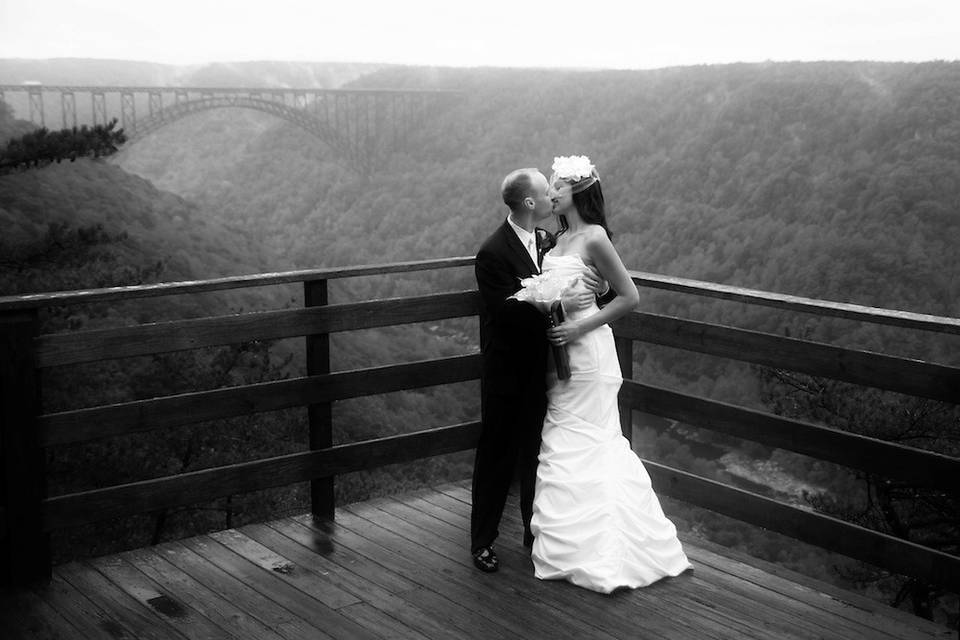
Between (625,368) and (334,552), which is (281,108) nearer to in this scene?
(625,368)

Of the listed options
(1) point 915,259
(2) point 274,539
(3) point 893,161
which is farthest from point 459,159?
(2) point 274,539

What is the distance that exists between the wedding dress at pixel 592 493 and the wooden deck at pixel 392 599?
0.07 m

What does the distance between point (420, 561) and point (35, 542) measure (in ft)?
4.04

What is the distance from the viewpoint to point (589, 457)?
3344 mm

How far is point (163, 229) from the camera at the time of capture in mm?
34562

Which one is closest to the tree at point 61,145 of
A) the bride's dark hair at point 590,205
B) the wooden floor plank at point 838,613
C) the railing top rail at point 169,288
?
the railing top rail at point 169,288

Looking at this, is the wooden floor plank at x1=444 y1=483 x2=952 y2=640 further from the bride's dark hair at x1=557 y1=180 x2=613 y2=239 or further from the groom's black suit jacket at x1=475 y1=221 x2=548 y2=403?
the bride's dark hair at x1=557 y1=180 x2=613 y2=239

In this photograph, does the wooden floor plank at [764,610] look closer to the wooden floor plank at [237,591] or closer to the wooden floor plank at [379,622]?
the wooden floor plank at [379,622]

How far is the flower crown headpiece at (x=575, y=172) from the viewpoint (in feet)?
10.9

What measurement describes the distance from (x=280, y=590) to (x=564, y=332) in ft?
3.98

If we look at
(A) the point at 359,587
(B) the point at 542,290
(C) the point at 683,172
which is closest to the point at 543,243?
(B) the point at 542,290

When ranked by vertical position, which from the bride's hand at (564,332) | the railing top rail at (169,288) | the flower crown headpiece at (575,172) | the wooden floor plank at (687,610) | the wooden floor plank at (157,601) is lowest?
the wooden floor plank at (157,601)

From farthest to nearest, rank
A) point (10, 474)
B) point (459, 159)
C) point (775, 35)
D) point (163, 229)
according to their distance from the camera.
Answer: point (775, 35), point (459, 159), point (163, 229), point (10, 474)

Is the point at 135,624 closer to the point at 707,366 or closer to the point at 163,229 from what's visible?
the point at 707,366
